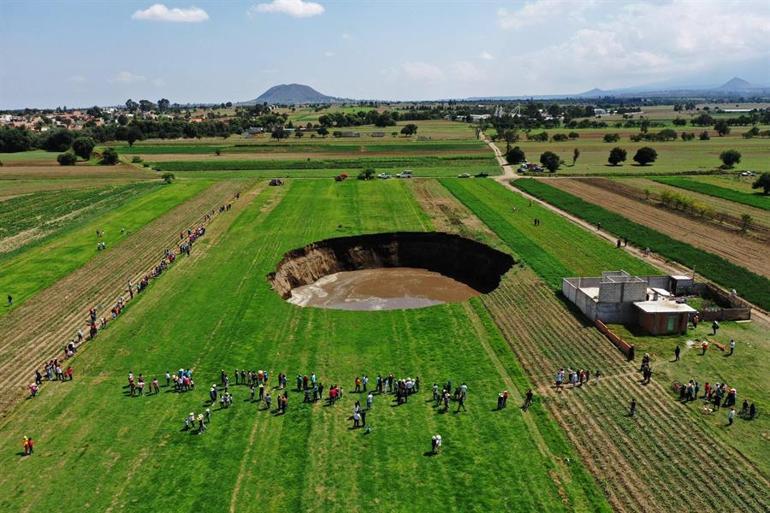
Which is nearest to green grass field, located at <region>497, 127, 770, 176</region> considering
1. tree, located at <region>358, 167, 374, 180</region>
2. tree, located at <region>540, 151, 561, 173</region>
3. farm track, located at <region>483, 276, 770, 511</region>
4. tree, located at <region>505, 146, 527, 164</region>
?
tree, located at <region>540, 151, 561, 173</region>

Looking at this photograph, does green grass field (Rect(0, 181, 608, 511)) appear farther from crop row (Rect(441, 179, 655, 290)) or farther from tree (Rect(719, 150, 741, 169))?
tree (Rect(719, 150, 741, 169))

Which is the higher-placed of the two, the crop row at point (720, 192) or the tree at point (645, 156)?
the tree at point (645, 156)

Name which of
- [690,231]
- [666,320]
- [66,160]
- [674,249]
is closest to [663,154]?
[690,231]

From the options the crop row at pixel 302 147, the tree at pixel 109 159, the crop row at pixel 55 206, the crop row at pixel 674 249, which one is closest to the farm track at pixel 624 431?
the crop row at pixel 674 249

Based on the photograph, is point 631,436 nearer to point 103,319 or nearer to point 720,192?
point 103,319

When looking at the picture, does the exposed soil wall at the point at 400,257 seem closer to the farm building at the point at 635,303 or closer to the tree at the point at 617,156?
the farm building at the point at 635,303

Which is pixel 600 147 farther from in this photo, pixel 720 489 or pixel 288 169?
pixel 720 489
